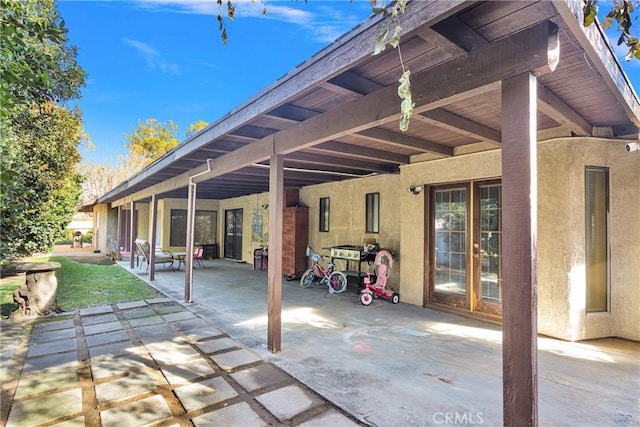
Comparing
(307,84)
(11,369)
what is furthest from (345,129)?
(11,369)

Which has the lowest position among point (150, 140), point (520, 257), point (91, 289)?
point (91, 289)

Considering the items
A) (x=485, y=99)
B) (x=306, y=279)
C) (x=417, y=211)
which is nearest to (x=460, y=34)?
(x=485, y=99)

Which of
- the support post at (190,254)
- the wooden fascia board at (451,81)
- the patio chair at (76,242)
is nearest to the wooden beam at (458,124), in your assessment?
the wooden fascia board at (451,81)

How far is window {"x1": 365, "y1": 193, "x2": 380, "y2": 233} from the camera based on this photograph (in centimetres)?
729

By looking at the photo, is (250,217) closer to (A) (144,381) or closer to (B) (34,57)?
(B) (34,57)

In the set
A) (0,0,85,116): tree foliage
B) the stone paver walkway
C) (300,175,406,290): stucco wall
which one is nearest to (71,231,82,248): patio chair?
(0,0,85,116): tree foliage

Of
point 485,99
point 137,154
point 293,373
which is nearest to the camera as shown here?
point 485,99

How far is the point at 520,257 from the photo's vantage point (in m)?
1.77

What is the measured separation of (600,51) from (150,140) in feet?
102

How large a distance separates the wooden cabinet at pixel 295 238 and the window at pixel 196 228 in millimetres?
6164

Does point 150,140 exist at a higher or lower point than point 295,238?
higher

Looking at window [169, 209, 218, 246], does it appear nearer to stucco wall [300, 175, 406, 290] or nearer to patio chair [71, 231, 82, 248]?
stucco wall [300, 175, 406, 290]

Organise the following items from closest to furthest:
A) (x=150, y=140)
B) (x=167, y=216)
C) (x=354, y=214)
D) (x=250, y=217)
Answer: (x=354, y=214) < (x=250, y=217) < (x=167, y=216) < (x=150, y=140)

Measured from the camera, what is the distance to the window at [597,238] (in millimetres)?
4250
